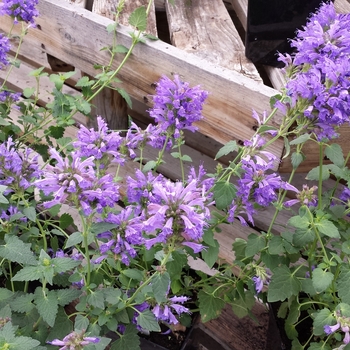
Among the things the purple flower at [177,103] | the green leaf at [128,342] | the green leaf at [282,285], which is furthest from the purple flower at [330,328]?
the purple flower at [177,103]

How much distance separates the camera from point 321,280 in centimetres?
98

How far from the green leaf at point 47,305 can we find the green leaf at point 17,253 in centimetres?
10

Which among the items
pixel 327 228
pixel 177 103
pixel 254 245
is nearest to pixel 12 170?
pixel 177 103

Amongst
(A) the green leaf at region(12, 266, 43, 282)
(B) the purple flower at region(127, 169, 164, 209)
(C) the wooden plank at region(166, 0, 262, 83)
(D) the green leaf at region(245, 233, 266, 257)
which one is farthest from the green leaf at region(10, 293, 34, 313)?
(C) the wooden plank at region(166, 0, 262, 83)

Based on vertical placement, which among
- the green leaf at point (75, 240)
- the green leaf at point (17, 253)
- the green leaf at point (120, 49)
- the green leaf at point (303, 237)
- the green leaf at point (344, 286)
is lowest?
the green leaf at point (17, 253)

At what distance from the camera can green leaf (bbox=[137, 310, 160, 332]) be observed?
3.31 ft

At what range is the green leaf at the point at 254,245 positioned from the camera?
116 cm

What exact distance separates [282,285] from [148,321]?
1.18 feet

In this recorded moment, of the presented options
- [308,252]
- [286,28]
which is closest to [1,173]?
[308,252]

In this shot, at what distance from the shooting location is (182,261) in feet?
3.34

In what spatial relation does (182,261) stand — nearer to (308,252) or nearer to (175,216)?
(175,216)

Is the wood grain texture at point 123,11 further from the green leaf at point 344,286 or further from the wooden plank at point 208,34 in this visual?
the green leaf at point 344,286

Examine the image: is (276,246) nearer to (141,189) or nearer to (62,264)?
(141,189)

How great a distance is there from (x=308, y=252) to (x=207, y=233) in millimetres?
320
